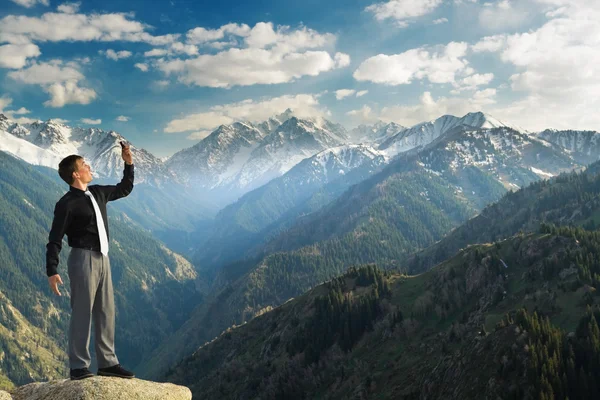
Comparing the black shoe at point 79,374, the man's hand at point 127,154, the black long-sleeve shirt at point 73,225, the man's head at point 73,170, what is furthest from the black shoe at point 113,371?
the man's hand at point 127,154

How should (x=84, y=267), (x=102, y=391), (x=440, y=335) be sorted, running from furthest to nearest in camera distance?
(x=440, y=335) → (x=84, y=267) → (x=102, y=391)

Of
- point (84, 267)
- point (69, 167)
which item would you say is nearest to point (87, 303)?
point (84, 267)

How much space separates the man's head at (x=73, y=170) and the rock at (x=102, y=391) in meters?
6.56

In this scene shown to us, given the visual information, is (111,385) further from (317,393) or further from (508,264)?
(508,264)

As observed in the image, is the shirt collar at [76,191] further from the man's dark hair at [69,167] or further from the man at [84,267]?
the man's dark hair at [69,167]

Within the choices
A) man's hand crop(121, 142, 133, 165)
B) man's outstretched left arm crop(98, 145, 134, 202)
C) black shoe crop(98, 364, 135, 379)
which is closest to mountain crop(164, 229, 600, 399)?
black shoe crop(98, 364, 135, 379)

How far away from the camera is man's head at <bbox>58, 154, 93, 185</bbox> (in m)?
13.5

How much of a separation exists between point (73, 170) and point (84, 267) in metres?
3.26

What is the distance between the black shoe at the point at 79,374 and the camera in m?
13.3

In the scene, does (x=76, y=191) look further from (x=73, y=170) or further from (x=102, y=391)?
(x=102, y=391)

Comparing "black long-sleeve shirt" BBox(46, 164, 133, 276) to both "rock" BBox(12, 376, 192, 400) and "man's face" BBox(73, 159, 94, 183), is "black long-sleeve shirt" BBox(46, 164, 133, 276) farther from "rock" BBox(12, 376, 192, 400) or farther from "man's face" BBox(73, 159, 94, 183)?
"rock" BBox(12, 376, 192, 400)

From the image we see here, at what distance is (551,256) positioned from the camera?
110500mm

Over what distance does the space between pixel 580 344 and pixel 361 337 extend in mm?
80678

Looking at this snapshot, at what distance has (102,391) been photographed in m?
12.8
